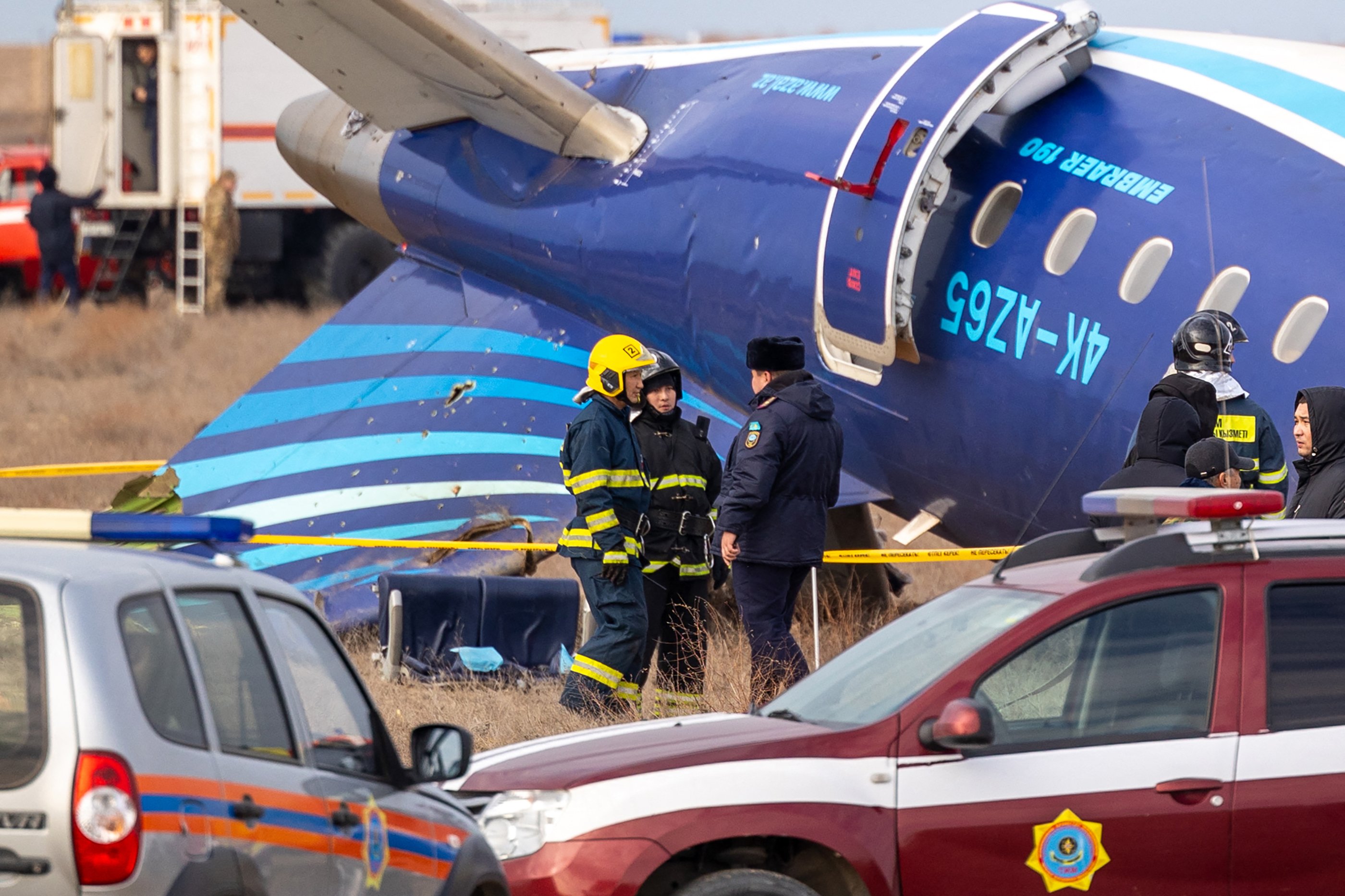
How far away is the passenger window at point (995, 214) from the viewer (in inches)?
358

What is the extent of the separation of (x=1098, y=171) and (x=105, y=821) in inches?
264

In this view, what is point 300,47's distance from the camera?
12086 mm

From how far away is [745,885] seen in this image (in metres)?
4.98

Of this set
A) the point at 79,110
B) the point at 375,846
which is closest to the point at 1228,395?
the point at 375,846

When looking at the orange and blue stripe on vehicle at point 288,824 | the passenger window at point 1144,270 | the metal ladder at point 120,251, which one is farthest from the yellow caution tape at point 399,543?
the metal ladder at point 120,251

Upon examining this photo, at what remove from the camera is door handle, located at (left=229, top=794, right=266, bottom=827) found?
3.58m

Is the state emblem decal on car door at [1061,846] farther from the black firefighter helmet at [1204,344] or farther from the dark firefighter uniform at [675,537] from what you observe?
the dark firefighter uniform at [675,537]

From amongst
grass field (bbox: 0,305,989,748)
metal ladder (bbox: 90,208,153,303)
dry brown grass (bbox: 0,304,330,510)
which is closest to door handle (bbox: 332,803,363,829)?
grass field (bbox: 0,305,989,748)

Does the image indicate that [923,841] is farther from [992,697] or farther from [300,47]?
[300,47]

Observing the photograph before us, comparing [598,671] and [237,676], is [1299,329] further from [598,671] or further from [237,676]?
[237,676]

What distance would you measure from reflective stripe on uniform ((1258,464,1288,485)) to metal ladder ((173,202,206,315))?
73.5ft

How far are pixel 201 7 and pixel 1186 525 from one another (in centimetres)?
2386

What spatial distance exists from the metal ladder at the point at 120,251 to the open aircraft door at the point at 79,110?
4.25 feet

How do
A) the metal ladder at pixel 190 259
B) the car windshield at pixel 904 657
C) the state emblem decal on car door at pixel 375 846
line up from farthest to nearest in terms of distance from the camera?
1. the metal ladder at pixel 190 259
2. the car windshield at pixel 904 657
3. the state emblem decal on car door at pixel 375 846
